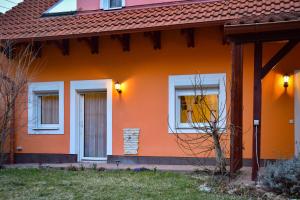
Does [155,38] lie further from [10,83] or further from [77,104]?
[10,83]

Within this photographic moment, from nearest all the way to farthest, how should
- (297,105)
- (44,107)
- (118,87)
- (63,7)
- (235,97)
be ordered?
(235,97)
(297,105)
(118,87)
(44,107)
(63,7)

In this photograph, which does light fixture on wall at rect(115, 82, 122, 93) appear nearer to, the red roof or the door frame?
the door frame

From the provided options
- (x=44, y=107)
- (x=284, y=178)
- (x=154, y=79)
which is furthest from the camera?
(x=44, y=107)

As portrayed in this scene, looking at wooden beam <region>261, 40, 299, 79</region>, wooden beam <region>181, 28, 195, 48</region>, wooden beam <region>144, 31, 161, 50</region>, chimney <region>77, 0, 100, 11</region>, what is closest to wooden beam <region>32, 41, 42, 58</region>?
chimney <region>77, 0, 100, 11</region>

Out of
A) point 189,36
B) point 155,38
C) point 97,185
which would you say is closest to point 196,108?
point 189,36

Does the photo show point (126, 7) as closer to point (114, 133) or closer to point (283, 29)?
point (114, 133)

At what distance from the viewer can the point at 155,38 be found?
11.4 metres

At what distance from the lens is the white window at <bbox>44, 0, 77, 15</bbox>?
13.0 m

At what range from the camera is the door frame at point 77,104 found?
1199 cm

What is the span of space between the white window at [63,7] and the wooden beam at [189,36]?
12.1 ft

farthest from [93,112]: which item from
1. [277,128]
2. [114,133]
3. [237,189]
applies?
[237,189]

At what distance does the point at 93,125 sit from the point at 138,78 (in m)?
1.99

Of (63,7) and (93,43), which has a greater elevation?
(63,7)

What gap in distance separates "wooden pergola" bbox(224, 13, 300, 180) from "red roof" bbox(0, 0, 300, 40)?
1400 mm
